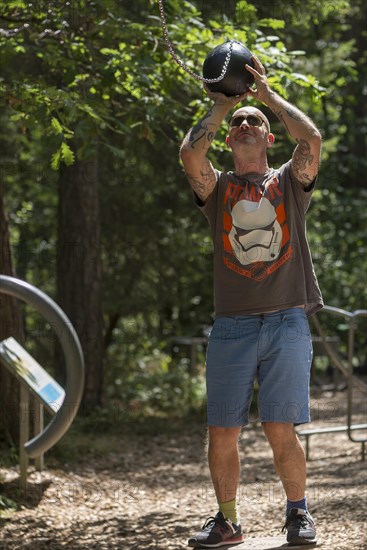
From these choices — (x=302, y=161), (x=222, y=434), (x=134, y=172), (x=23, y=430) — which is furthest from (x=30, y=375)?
(x=134, y=172)

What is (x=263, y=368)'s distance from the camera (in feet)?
13.8

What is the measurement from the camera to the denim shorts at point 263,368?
4.12 meters

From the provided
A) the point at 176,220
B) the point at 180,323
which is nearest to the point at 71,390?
the point at 176,220

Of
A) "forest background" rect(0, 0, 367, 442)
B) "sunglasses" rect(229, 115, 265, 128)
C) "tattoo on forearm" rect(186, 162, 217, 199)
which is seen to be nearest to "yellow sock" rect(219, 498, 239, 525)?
"tattoo on forearm" rect(186, 162, 217, 199)

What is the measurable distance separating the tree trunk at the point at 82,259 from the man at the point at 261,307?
5615mm

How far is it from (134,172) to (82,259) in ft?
5.07

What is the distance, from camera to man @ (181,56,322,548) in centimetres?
414

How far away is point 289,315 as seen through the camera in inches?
164

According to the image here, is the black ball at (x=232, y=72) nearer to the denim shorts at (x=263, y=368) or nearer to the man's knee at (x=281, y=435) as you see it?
the denim shorts at (x=263, y=368)

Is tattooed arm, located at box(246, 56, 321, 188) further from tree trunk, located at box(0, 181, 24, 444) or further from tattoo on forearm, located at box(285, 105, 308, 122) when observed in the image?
tree trunk, located at box(0, 181, 24, 444)

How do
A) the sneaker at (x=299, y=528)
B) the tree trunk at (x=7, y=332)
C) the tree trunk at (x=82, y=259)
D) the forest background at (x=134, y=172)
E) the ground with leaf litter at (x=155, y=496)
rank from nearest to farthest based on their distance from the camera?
the sneaker at (x=299, y=528), the ground with leaf litter at (x=155, y=496), the forest background at (x=134, y=172), the tree trunk at (x=7, y=332), the tree trunk at (x=82, y=259)

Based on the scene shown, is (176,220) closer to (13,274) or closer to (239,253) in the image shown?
(13,274)

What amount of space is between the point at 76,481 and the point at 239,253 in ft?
11.2

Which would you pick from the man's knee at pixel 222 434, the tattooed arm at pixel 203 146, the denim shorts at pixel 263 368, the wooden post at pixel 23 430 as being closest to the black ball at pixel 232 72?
the tattooed arm at pixel 203 146
